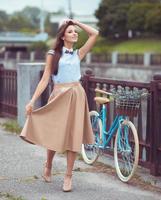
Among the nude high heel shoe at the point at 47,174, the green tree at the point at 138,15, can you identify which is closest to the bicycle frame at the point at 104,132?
the nude high heel shoe at the point at 47,174

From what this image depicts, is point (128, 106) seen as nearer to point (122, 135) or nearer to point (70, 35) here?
point (122, 135)

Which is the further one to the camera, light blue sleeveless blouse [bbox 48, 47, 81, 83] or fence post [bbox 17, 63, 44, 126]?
fence post [bbox 17, 63, 44, 126]

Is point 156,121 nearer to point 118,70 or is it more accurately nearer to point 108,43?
point 118,70

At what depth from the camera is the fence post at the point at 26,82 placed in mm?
11875

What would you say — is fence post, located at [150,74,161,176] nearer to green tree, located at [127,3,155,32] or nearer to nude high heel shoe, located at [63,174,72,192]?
nude high heel shoe, located at [63,174,72,192]

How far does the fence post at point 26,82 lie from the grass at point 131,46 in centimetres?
5891

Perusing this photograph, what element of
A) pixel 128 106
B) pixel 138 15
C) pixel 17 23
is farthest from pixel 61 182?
pixel 17 23

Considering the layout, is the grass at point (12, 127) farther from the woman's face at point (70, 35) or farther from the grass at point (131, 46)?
the grass at point (131, 46)

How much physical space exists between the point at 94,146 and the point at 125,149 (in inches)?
32.9

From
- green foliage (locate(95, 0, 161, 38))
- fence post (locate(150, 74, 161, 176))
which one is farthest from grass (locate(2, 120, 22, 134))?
green foliage (locate(95, 0, 161, 38))

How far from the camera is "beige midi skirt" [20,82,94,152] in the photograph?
6.58 metres

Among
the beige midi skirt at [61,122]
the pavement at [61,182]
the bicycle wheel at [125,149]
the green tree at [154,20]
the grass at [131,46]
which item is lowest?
the pavement at [61,182]

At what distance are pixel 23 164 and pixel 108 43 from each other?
263ft

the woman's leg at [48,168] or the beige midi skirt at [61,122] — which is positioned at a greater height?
the beige midi skirt at [61,122]
